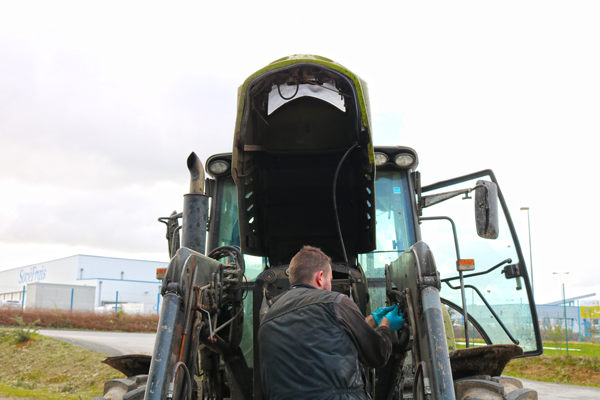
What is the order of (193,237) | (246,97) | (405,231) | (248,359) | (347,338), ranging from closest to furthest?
(347,338) → (246,97) → (193,237) → (248,359) → (405,231)

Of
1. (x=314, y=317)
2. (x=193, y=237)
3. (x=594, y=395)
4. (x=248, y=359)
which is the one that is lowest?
(x=594, y=395)

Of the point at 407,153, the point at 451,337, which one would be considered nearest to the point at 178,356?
the point at 451,337

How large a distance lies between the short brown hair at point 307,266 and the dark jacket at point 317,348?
0.49 ft

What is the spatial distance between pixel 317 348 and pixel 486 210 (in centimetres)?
222

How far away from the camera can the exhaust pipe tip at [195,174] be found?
4.16 metres

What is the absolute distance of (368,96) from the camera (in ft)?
12.0

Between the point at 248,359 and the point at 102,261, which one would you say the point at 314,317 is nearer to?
the point at 248,359

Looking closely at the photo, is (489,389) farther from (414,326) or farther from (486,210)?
(486,210)

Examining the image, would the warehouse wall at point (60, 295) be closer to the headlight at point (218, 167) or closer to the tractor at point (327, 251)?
the headlight at point (218, 167)

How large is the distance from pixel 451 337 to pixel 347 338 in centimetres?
211

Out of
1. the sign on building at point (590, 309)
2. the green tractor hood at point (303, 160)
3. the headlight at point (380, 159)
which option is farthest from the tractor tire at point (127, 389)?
the sign on building at point (590, 309)

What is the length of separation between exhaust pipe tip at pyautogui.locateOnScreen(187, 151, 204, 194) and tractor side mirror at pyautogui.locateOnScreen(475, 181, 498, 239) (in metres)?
2.30

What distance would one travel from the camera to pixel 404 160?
→ 492 cm

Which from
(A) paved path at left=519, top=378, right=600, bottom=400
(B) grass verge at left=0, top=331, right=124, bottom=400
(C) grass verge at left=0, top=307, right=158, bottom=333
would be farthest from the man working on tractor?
(C) grass verge at left=0, top=307, right=158, bottom=333
